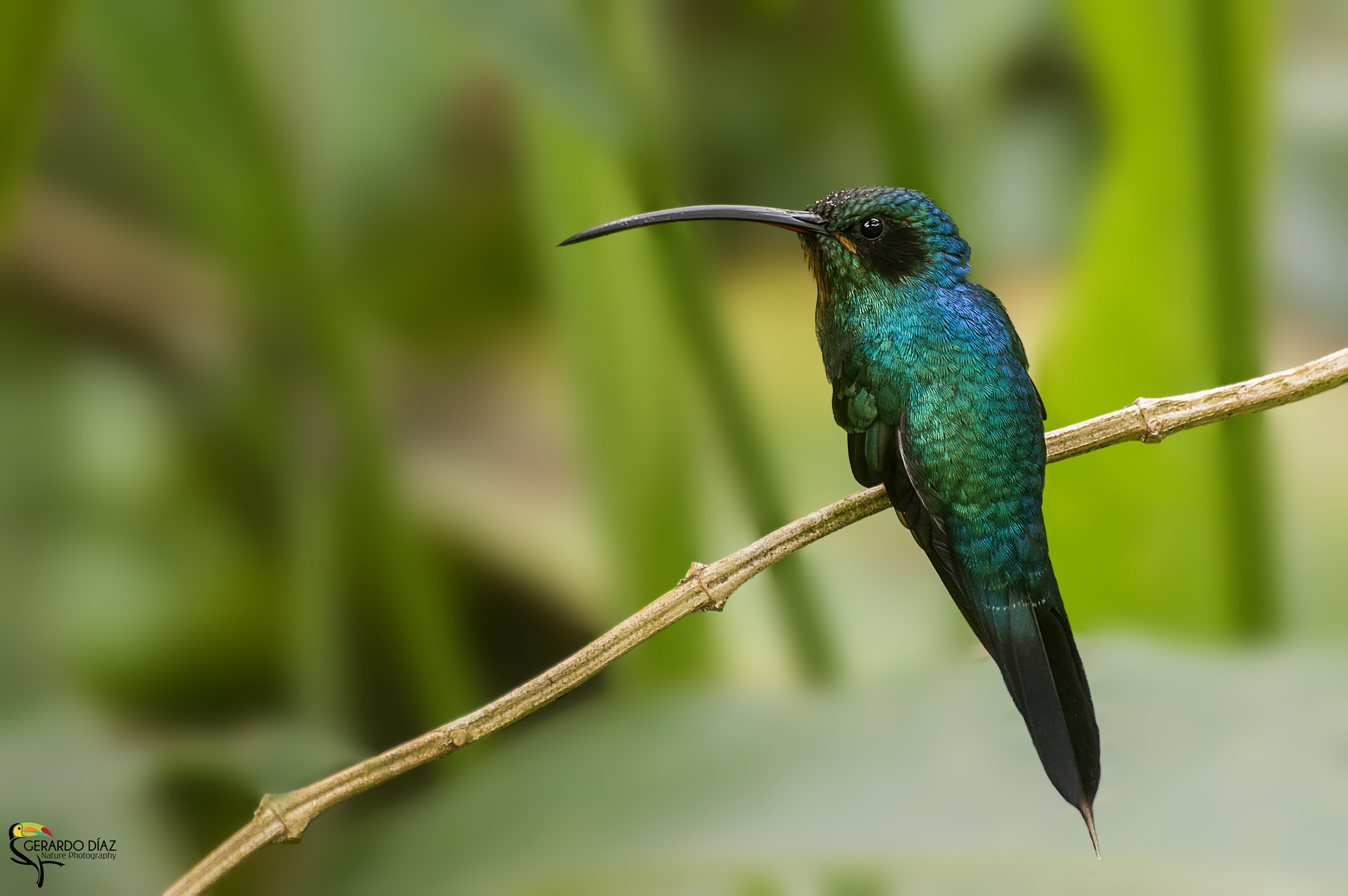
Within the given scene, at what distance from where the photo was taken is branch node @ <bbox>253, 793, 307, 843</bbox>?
665 millimetres

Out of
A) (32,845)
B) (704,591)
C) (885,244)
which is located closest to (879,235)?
(885,244)

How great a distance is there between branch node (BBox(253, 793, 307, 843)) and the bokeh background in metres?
0.32

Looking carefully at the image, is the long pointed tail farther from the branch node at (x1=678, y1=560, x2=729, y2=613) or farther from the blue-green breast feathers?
the branch node at (x1=678, y1=560, x2=729, y2=613)

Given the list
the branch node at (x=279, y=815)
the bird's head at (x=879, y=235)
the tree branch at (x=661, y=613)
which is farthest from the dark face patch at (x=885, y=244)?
the branch node at (x=279, y=815)

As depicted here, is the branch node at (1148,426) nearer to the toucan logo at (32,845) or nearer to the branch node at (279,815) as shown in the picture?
the branch node at (279,815)

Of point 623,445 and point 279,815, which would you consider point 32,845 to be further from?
point 623,445

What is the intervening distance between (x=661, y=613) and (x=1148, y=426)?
0.31m

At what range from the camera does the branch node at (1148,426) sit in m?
0.71

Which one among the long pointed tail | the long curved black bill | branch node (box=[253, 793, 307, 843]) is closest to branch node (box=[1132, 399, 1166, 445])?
the long pointed tail

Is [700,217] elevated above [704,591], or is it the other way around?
[700,217]

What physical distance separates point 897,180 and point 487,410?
1099 mm

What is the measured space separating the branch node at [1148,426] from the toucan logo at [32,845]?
3.00ft

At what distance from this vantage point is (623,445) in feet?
4.25

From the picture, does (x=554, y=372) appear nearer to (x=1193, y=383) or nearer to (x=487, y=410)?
(x=487, y=410)
